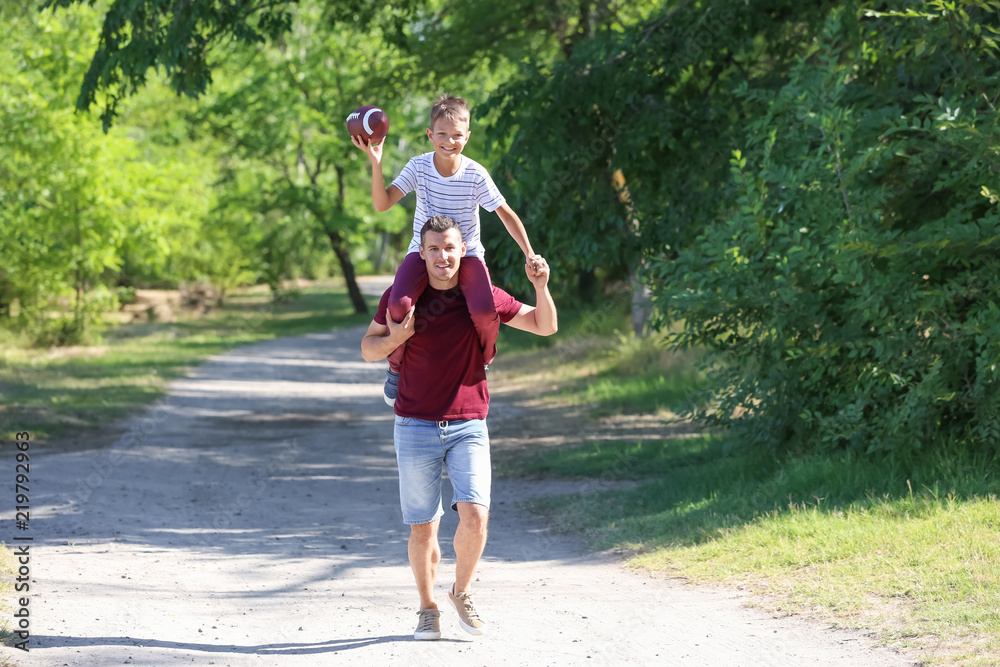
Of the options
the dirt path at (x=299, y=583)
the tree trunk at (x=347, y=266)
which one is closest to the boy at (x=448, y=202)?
the dirt path at (x=299, y=583)

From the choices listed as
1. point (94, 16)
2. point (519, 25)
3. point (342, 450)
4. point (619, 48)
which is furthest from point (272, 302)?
point (619, 48)

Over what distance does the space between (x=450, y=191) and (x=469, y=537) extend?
1.64 m

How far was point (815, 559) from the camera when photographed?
232 inches

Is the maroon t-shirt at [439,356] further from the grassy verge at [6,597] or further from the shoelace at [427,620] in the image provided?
the grassy verge at [6,597]

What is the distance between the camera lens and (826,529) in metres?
6.28

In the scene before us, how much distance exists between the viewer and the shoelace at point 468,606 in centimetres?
472

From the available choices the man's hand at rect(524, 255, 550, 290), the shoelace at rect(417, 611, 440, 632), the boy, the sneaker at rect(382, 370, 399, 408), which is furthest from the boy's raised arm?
the shoelace at rect(417, 611, 440, 632)

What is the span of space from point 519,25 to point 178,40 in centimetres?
821

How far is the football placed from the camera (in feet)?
14.7

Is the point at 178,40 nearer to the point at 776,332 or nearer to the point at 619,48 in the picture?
the point at 619,48

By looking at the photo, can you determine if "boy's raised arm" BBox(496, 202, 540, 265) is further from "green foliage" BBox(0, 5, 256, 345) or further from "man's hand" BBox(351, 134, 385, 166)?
"green foliage" BBox(0, 5, 256, 345)

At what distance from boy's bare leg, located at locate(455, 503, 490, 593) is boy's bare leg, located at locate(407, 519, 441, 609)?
0.41ft

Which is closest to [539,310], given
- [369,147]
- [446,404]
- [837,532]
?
[446,404]

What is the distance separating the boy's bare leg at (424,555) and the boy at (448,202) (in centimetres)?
64
